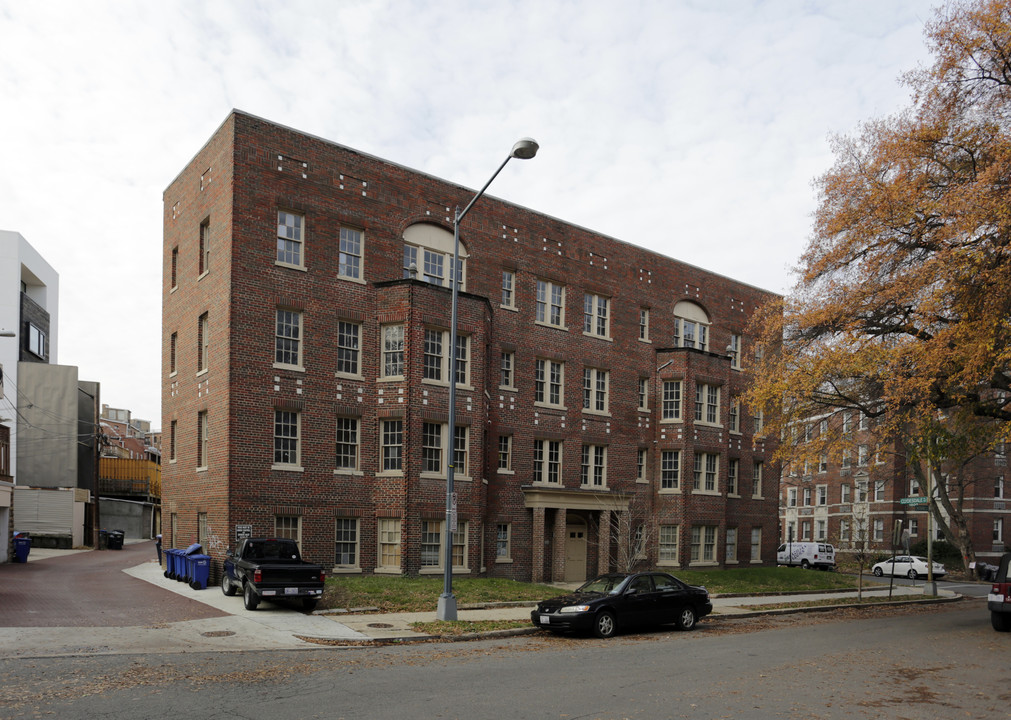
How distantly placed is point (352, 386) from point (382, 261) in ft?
14.0

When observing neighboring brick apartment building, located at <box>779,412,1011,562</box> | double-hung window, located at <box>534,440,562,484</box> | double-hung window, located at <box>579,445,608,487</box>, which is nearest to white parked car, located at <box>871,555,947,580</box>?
neighboring brick apartment building, located at <box>779,412,1011,562</box>

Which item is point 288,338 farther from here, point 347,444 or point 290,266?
point 347,444

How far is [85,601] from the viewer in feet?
66.1

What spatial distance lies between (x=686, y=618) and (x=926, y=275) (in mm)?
9538

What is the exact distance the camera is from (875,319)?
71.1 feet

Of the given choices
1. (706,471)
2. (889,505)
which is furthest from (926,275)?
(889,505)

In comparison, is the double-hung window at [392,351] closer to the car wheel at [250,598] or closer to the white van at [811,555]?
the car wheel at [250,598]

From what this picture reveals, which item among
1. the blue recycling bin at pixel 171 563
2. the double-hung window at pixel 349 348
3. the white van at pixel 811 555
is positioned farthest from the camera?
the white van at pixel 811 555

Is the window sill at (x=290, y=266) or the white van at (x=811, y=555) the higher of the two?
the window sill at (x=290, y=266)

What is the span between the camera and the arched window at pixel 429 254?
28.0 metres

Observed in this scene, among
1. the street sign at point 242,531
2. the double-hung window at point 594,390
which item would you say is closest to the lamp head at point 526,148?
the street sign at point 242,531

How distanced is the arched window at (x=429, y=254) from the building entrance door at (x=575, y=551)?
A: 10.6 meters

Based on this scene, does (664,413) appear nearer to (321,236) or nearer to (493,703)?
(321,236)

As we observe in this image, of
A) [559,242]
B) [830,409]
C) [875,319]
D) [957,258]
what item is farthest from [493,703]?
[559,242]
